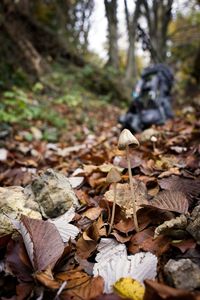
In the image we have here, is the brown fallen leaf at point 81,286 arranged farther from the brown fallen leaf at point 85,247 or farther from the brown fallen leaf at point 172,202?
the brown fallen leaf at point 172,202

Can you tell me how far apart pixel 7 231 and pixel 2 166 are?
1855 millimetres

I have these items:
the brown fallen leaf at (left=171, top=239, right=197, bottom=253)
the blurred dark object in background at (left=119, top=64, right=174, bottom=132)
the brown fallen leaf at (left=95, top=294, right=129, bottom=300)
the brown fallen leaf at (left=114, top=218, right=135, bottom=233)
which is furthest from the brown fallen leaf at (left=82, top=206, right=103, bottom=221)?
the blurred dark object in background at (left=119, top=64, right=174, bottom=132)

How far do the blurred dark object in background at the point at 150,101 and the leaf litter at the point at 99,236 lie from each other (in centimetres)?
250

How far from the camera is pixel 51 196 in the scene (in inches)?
73.9

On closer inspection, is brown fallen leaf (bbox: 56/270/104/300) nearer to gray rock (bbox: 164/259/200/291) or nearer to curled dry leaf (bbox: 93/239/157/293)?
curled dry leaf (bbox: 93/239/157/293)

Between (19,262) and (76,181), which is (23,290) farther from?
(76,181)

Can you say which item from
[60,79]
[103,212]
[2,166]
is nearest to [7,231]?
[103,212]

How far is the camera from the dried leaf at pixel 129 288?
1.16m

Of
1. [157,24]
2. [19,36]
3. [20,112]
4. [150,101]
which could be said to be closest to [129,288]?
[150,101]

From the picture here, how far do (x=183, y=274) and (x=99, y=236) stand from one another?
0.50 metres

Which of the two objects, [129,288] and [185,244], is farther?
[185,244]

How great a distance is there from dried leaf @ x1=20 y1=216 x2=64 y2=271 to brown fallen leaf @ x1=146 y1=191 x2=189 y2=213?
530 mm

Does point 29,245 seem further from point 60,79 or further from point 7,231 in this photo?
point 60,79

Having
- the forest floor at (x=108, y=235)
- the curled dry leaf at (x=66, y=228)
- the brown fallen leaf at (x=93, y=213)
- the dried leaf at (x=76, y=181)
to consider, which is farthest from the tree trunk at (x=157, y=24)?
the curled dry leaf at (x=66, y=228)
